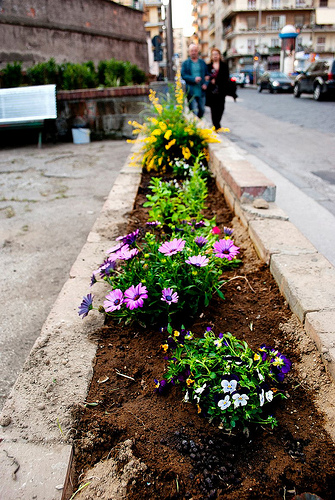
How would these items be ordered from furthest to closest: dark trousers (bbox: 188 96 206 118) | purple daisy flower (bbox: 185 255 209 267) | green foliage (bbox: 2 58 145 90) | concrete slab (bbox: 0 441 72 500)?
green foliage (bbox: 2 58 145 90) < dark trousers (bbox: 188 96 206 118) < purple daisy flower (bbox: 185 255 209 267) < concrete slab (bbox: 0 441 72 500)

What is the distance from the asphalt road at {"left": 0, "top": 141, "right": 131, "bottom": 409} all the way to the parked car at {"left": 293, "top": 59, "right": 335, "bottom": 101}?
1149cm

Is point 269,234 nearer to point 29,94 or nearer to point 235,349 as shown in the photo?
point 235,349

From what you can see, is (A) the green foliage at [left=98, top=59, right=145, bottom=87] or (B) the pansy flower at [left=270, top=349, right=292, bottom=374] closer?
(B) the pansy flower at [left=270, top=349, right=292, bottom=374]

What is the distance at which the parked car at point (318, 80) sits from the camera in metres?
15.3

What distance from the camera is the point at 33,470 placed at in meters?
1.17

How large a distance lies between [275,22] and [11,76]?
55.5 m

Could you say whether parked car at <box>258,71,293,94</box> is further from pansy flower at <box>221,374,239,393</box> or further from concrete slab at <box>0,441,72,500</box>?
concrete slab at <box>0,441,72,500</box>

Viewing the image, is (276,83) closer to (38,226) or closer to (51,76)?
(51,76)

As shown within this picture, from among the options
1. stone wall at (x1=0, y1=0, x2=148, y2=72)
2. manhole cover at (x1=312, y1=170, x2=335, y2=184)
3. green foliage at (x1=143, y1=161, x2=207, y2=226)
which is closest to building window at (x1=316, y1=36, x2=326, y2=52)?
stone wall at (x1=0, y1=0, x2=148, y2=72)

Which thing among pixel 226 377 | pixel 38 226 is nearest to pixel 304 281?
pixel 226 377

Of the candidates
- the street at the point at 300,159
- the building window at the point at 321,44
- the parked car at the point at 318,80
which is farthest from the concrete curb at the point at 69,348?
the building window at the point at 321,44

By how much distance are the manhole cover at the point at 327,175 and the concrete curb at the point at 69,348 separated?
7.53 feet

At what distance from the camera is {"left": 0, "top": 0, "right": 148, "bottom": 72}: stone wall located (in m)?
10.7

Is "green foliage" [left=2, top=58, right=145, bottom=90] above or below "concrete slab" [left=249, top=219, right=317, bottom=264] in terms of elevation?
above
